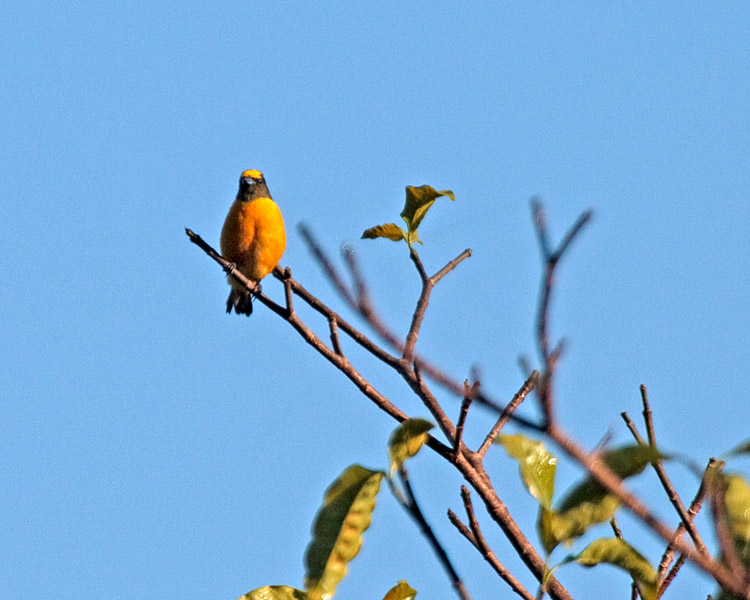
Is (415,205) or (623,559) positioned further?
(415,205)

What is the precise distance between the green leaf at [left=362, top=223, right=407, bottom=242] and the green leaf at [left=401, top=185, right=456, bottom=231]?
0.02 metres

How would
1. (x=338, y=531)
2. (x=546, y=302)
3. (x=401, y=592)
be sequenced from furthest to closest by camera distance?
(x=401, y=592) < (x=338, y=531) < (x=546, y=302)

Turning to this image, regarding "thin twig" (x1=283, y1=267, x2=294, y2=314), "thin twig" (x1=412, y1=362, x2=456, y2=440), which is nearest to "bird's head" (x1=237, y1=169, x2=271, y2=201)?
"thin twig" (x1=283, y1=267, x2=294, y2=314)

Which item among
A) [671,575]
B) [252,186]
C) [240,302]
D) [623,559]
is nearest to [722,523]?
[623,559]

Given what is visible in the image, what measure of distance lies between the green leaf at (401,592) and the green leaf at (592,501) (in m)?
0.35

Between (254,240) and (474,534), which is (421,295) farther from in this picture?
(254,240)

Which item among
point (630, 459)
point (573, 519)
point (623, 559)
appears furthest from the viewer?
point (623, 559)

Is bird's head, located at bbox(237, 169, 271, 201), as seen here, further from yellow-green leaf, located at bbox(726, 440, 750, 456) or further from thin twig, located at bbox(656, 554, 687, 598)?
yellow-green leaf, located at bbox(726, 440, 750, 456)

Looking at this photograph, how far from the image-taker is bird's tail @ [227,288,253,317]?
308 inches

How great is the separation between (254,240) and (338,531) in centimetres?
535

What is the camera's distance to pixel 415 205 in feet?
7.47

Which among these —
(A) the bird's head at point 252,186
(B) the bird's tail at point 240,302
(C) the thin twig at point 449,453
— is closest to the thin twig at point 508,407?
(C) the thin twig at point 449,453

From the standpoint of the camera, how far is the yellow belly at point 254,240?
22.6ft

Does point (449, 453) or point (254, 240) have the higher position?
point (254, 240)
